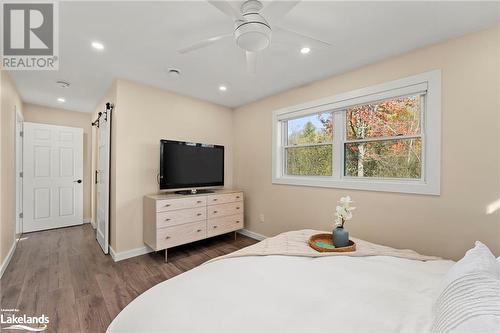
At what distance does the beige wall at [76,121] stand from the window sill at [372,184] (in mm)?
4386

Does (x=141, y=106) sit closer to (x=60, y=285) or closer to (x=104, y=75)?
(x=104, y=75)

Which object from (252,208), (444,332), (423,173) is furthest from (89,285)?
(423,173)

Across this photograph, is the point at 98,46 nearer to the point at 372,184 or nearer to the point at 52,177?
the point at 372,184

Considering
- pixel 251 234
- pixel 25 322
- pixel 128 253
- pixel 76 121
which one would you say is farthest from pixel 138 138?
pixel 76 121

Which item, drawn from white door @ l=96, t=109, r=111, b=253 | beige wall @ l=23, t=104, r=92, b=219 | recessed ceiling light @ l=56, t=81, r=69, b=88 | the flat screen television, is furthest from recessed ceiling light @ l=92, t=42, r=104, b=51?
beige wall @ l=23, t=104, r=92, b=219

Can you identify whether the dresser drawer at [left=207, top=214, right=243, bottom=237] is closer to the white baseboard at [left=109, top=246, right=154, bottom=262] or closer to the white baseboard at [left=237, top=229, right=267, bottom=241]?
the white baseboard at [left=237, top=229, right=267, bottom=241]

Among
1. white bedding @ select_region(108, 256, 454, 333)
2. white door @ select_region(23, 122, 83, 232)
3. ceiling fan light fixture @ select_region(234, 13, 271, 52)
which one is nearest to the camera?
white bedding @ select_region(108, 256, 454, 333)

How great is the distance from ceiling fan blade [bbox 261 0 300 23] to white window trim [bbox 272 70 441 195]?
1.58 metres

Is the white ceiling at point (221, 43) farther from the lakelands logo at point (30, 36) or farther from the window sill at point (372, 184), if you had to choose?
the window sill at point (372, 184)

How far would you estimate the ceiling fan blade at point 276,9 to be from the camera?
1.21 m

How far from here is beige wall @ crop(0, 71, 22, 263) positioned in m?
2.42

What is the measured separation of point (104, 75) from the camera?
2740 millimetres

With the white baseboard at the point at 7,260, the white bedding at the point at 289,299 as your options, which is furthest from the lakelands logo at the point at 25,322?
the white bedding at the point at 289,299

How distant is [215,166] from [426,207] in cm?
282
